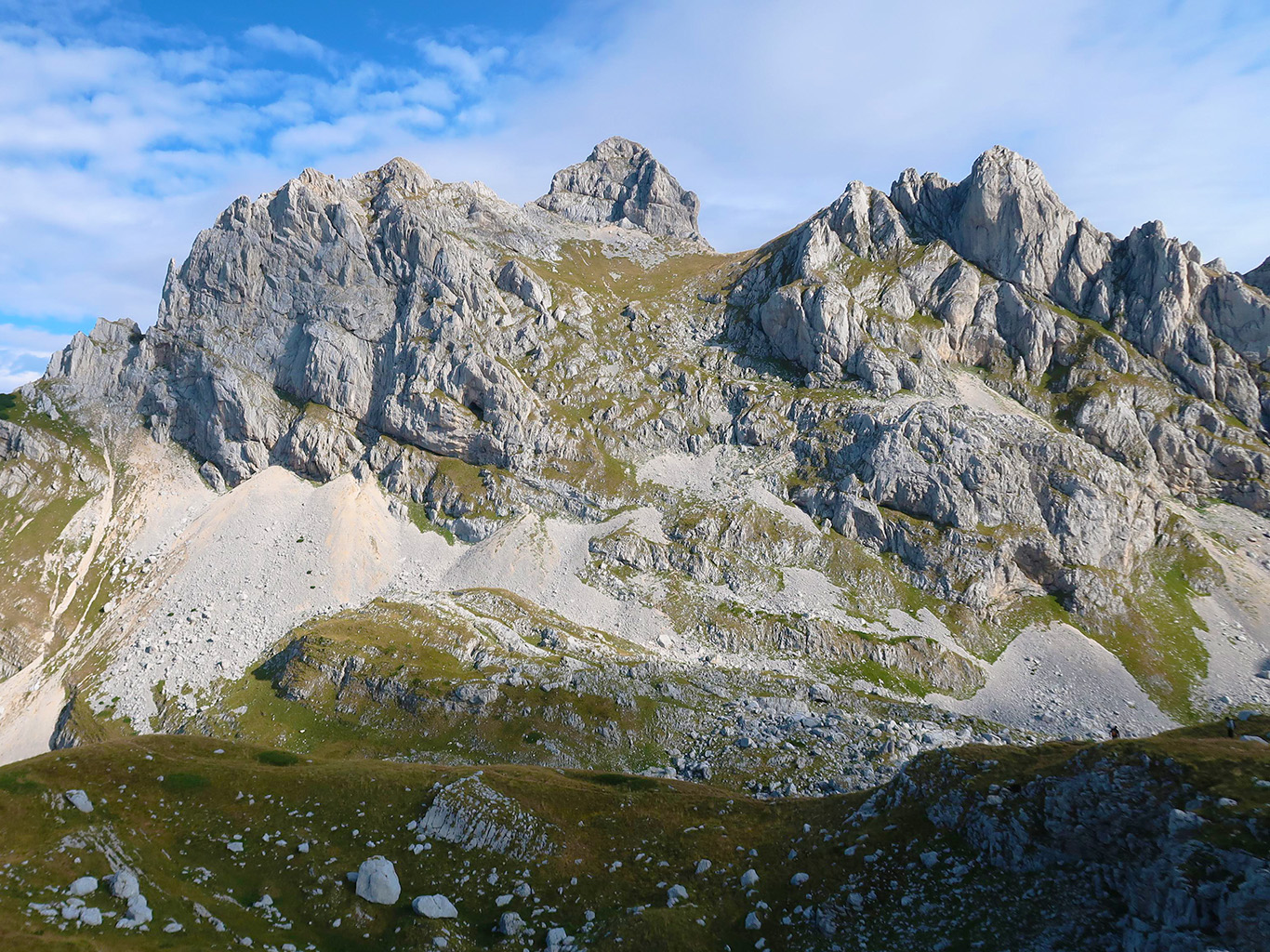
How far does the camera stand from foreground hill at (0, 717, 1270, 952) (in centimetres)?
2016

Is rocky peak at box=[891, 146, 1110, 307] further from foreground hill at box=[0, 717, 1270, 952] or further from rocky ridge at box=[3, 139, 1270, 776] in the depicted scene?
foreground hill at box=[0, 717, 1270, 952]

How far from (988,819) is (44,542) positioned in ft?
479

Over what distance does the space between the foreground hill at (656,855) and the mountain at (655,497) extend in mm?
30474

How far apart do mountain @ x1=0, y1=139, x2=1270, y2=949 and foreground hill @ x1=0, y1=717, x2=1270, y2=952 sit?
30.5 meters

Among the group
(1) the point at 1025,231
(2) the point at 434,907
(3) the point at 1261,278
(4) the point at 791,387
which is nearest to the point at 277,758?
(2) the point at 434,907

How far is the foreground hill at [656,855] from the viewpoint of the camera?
20156mm

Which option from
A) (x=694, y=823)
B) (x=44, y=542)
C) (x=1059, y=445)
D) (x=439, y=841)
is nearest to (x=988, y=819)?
(x=694, y=823)

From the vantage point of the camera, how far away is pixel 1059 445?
11975 cm

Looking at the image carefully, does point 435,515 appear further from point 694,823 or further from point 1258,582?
point 1258,582

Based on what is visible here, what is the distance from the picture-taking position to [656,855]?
3052cm

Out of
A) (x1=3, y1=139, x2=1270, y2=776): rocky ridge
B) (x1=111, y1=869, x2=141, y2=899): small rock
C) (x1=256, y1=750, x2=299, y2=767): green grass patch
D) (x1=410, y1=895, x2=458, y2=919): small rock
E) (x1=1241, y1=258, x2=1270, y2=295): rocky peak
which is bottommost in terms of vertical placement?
(x1=256, y1=750, x2=299, y2=767): green grass patch

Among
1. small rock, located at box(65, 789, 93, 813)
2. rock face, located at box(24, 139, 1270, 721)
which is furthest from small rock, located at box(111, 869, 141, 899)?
rock face, located at box(24, 139, 1270, 721)

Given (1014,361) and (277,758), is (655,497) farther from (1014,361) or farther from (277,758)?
(1014,361)

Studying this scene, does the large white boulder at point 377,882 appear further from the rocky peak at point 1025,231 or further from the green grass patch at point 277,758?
the rocky peak at point 1025,231
